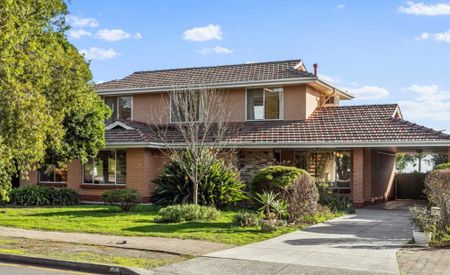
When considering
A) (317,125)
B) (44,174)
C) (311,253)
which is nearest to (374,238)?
(311,253)

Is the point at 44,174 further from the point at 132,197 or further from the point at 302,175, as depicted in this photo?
the point at 302,175

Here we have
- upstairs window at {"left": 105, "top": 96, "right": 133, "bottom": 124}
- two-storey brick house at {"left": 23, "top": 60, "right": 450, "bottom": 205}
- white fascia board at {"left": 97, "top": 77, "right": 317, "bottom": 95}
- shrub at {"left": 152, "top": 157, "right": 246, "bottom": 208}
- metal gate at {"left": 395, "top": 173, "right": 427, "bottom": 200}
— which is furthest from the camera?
metal gate at {"left": 395, "top": 173, "right": 427, "bottom": 200}

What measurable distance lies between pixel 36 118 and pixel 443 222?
9.89 m

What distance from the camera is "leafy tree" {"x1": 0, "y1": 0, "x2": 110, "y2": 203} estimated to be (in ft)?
40.1

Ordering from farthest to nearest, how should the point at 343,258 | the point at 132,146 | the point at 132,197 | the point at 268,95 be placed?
the point at 268,95 < the point at 132,146 < the point at 132,197 < the point at 343,258

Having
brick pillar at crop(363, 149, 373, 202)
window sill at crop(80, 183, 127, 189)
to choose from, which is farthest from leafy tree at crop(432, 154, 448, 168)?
window sill at crop(80, 183, 127, 189)

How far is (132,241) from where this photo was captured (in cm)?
1283

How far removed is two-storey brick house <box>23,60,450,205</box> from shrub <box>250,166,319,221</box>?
5883 mm

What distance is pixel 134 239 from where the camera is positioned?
13.2 m

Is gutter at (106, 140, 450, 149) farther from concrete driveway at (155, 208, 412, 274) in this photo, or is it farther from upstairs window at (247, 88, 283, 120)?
concrete driveway at (155, 208, 412, 274)

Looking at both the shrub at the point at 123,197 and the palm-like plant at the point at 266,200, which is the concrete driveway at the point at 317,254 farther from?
the shrub at the point at 123,197

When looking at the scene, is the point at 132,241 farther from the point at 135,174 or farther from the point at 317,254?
the point at 135,174

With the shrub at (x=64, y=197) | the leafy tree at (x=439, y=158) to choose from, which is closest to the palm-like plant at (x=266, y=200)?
the shrub at (x=64, y=197)

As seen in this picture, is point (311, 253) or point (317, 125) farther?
point (317, 125)
